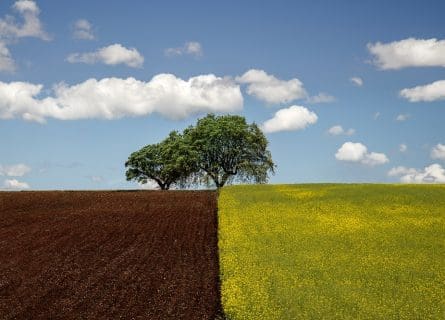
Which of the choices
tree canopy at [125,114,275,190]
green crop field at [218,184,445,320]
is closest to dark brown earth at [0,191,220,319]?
green crop field at [218,184,445,320]

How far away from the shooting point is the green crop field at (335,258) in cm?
1845

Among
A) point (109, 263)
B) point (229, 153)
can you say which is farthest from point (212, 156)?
point (109, 263)

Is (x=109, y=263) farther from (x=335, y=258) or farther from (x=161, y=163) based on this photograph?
(x=161, y=163)

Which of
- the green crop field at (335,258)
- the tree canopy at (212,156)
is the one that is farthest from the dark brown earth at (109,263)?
the tree canopy at (212,156)

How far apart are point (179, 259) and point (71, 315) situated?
25.6ft

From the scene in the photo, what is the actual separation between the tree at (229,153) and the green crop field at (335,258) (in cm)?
3252

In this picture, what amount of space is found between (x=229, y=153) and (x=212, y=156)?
258 cm

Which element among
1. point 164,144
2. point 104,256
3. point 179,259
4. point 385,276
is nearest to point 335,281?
point 385,276

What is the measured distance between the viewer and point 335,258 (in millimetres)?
24750

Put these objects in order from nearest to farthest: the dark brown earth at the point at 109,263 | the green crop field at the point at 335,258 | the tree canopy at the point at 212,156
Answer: the green crop field at the point at 335,258 → the dark brown earth at the point at 109,263 → the tree canopy at the point at 212,156

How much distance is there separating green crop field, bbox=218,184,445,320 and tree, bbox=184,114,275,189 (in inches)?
1280

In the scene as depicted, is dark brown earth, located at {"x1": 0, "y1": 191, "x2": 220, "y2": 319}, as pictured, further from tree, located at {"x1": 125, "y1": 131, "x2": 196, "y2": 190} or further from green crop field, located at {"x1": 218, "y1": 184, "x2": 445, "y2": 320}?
tree, located at {"x1": 125, "y1": 131, "x2": 196, "y2": 190}

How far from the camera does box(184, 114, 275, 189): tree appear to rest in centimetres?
7675

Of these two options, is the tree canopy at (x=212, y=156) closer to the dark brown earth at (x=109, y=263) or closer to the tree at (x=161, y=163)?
the tree at (x=161, y=163)
